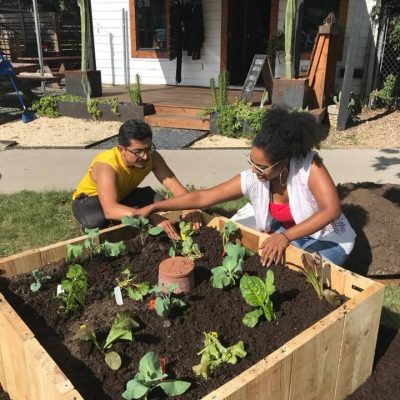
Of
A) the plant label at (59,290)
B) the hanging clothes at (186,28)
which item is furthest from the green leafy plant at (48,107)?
the plant label at (59,290)

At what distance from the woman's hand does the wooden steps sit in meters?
5.84

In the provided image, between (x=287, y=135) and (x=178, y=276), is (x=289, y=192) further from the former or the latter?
(x=178, y=276)

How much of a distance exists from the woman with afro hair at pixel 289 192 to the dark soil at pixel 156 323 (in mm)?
355

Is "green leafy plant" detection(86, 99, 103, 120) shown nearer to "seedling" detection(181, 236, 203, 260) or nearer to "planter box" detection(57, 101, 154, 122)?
"planter box" detection(57, 101, 154, 122)

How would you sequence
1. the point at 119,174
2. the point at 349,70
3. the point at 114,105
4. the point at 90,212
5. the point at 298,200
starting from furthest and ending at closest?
1. the point at 114,105
2. the point at 349,70
3. the point at 90,212
4. the point at 119,174
5. the point at 298,200

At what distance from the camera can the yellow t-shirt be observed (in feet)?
10.8

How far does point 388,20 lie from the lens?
9.16 m

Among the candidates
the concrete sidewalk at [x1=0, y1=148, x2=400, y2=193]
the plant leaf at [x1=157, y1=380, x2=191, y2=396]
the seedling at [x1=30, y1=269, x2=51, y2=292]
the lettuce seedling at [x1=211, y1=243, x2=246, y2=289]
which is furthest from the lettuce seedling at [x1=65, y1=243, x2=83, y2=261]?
the concrete sidewalk at [x1=0, y1=148, x2=400, y2=193]

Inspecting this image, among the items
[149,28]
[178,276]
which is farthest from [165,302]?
[149,28]

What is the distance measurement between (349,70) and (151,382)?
7102mm

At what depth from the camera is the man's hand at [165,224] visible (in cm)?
298

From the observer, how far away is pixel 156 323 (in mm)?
2139

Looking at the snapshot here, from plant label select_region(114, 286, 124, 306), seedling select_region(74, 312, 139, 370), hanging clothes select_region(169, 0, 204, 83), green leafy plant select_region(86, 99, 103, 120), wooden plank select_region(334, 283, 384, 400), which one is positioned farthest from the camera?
hanging clothes select_region(169, 0, 204, 83)

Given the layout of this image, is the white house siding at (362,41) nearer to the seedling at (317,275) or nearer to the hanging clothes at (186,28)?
the hanging clothes at (186,28)
